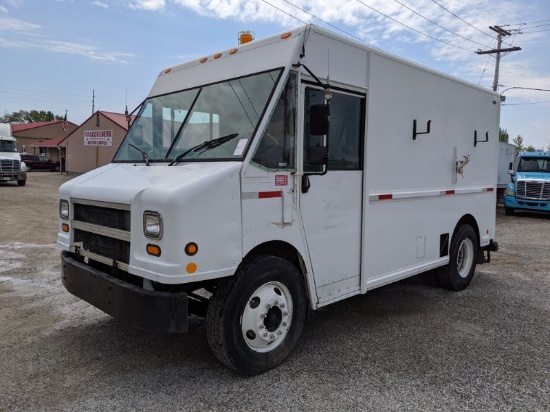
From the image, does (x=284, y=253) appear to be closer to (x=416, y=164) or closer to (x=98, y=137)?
(x=416, y=164)

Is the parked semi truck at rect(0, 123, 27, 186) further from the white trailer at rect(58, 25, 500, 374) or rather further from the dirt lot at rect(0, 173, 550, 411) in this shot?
the white trailer at rect(58, 25, 500, 374)

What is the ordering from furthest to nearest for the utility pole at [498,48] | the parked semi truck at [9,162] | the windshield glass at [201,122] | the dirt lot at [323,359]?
the utility pole at [498,48], the parked semi truck at [9,162], the windshield glass at [201,122], the dirt lot at [323,359]

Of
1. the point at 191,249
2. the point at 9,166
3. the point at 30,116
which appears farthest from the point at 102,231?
the point at 30,116

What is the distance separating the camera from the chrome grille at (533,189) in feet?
55.2

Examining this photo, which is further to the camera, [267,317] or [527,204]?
[527,204]

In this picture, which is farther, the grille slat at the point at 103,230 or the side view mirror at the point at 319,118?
the side view mirror at the point at 319,118

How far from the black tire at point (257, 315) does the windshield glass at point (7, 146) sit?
24315mm

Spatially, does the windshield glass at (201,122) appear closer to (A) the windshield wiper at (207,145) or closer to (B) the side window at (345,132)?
(A) the windshield wiper at (207,145)

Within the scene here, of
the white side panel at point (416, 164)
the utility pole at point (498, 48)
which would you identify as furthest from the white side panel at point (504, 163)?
the white side panel at point (416, 164)

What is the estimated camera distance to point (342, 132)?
14.4 ft

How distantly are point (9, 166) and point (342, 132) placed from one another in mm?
23632

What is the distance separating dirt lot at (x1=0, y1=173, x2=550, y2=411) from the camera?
3.40 metres

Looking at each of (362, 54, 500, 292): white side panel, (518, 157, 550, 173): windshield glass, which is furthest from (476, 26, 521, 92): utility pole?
(362, 54, 500, 292): white side panel

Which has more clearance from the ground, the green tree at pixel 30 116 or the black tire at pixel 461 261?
the green tree at pixel 30 116
